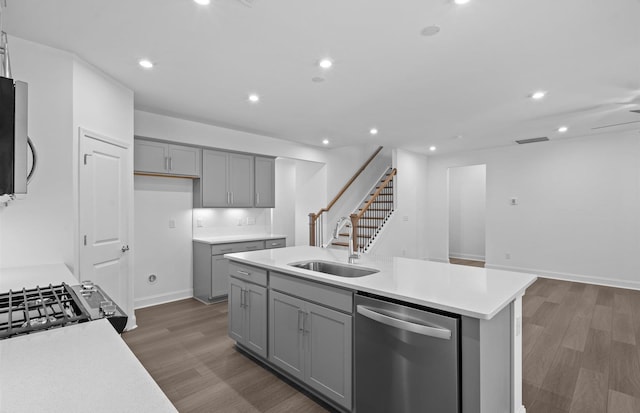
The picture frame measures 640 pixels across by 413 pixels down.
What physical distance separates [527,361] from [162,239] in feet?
14.9

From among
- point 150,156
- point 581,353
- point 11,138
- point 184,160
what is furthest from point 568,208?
point 11,138

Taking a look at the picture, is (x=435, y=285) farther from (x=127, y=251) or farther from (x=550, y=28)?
(x=127, y=251)

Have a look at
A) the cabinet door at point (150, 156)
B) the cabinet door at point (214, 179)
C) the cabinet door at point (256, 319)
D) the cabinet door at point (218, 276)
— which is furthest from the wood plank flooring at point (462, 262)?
the cabinet door at point (150, 156)

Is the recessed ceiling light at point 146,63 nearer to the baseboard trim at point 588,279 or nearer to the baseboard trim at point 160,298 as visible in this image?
the baseboard trim at point 160,298

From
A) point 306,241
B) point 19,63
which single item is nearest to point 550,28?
point 19,63

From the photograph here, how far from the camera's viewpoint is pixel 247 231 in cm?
554

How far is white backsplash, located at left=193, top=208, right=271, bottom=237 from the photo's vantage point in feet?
16.1

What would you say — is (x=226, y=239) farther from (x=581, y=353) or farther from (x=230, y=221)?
(x=581, y=353)

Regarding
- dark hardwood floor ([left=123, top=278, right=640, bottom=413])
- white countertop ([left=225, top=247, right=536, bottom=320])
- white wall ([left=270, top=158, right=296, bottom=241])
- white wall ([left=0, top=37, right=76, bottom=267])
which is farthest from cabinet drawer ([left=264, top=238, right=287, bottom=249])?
white wall ([left=0, top=37, right=76, bottom=267])

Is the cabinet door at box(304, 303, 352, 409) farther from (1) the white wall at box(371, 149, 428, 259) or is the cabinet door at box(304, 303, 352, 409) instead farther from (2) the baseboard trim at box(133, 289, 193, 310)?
(1) the white wall at box(371, 149, 428, 259)

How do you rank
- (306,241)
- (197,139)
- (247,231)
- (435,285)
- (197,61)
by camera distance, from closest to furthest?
(435,285), (197,61), (197,139), (247,231), (306,241)

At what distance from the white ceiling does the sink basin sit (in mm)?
1778

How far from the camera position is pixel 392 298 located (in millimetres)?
1791

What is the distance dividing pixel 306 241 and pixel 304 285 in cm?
454
